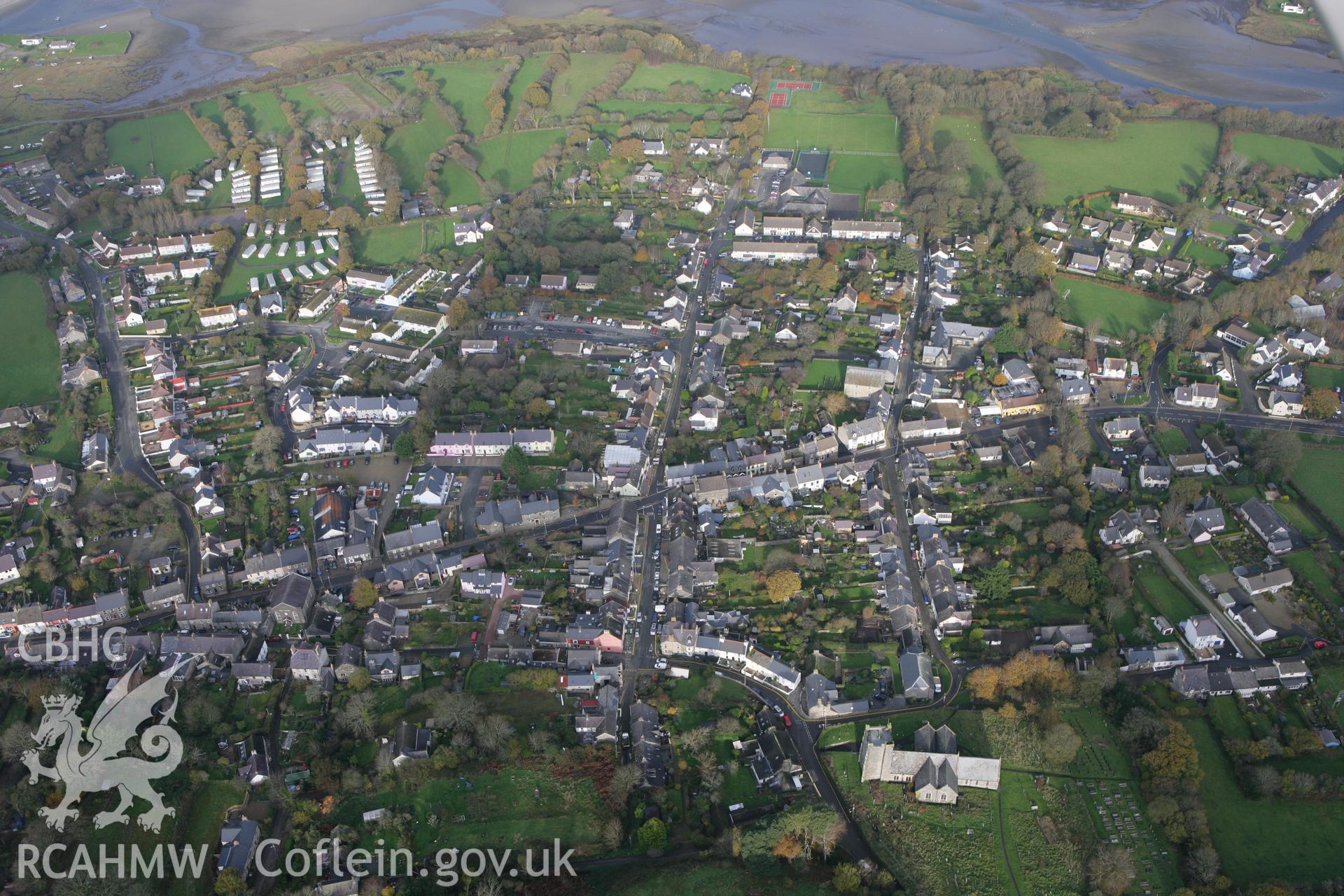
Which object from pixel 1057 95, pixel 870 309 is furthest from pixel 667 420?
→ pixel 1057 95

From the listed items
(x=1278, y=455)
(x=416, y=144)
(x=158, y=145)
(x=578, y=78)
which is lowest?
(x=1278, y=455)

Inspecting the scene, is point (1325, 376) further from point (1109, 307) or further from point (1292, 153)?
point (1292, 153)

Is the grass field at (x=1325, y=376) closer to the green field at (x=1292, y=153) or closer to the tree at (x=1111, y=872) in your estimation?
the green field at (x=1292, y=153)

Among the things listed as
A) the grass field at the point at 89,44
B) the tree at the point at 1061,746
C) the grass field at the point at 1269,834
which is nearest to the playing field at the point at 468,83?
the grass field at the point at 89,44

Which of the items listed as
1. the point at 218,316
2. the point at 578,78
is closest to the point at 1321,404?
the point at 218,316

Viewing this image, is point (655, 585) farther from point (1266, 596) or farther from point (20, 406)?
point (20, 406)

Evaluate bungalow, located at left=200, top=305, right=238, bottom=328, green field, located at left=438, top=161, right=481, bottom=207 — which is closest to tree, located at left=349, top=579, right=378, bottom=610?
bungalow, located at left=200, top=305, right=238, bottom=328
